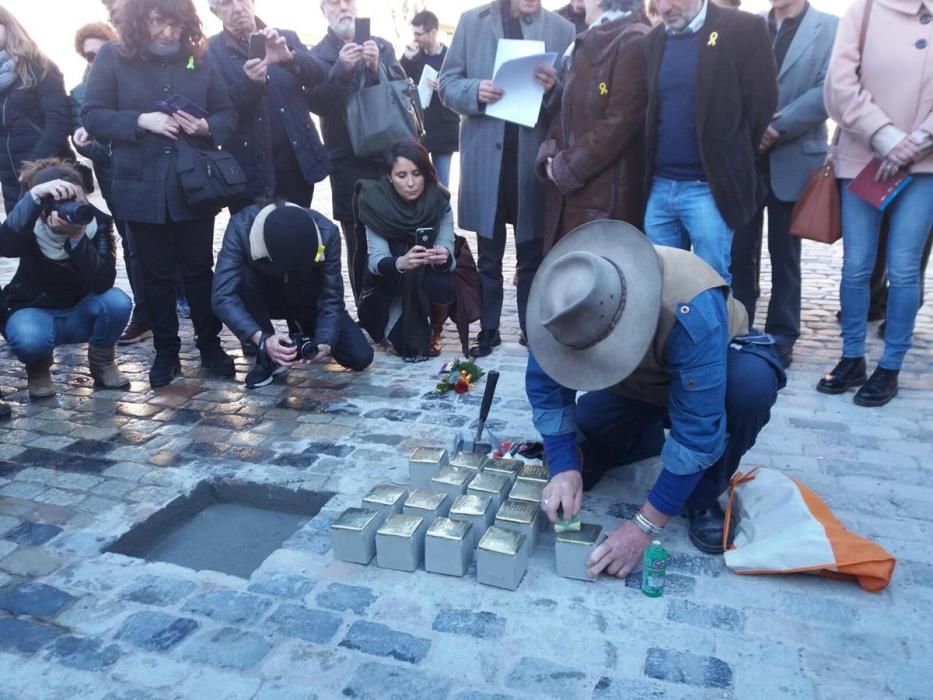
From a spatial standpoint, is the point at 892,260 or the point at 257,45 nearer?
the point at 892,260

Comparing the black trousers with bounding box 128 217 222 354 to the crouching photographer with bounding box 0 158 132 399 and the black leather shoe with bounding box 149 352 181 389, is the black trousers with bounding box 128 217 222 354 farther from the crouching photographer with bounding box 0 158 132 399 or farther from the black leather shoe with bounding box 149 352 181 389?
the crouching photographer with bounding box 0 158 132 399

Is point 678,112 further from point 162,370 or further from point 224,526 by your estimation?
point 162,370

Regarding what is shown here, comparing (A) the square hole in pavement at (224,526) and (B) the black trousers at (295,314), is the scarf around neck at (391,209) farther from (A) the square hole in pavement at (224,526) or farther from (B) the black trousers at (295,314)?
(A) the square hole in pavement at (224,526)

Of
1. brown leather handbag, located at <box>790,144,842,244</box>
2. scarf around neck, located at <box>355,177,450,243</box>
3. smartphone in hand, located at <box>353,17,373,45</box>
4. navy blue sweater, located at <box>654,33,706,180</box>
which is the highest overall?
smartphone in hand, located at <box>353,17,373,45</box>

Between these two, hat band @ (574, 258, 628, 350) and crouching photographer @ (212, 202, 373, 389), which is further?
crouching photographer @ (212, 202, 373, 389)

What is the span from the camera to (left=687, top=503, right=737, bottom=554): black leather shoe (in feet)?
8.32

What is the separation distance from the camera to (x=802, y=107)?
4.00 meters

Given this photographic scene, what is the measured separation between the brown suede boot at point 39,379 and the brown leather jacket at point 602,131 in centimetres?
279

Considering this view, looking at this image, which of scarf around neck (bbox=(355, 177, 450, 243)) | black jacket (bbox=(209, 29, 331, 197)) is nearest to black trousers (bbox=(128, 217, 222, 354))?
black jacket (bbox=(209, 29, 331, 197))

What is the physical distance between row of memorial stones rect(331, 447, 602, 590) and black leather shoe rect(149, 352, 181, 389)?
2.04 metres

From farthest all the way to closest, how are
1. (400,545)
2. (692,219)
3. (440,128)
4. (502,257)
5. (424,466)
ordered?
(440,128), (502,257), (692,219), (424,466), (400,545)

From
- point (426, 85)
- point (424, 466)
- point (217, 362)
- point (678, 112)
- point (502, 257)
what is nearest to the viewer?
point (424, 466)

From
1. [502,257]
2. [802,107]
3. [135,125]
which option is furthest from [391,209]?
[802,107]

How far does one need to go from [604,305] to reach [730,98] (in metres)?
1.91
